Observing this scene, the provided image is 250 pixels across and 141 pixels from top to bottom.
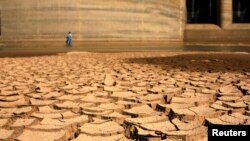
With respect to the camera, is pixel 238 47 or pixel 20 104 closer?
pixel 20 104

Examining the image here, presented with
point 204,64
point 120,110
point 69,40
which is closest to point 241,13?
point 69,40

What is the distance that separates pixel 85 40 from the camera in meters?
15.7

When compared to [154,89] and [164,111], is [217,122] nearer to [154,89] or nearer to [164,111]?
[164,111]

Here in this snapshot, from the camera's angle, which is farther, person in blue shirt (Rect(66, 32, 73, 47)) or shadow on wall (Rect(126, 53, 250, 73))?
person in blue shirt (Rect(66, 32, 73, 47))

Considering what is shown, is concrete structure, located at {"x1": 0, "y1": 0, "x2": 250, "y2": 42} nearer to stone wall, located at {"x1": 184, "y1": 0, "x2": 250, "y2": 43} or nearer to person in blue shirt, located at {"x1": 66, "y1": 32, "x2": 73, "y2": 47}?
person in blue shirt, located at {"x1": 66, "y1": 32, "x2": 73, "y2": 47}

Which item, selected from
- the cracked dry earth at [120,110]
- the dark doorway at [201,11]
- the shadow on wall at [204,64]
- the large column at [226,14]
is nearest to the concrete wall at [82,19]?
the large column at [226,14]

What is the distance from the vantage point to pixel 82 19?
15.9m

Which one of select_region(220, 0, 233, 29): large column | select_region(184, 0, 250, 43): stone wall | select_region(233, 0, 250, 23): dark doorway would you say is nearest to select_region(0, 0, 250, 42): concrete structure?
select_region(184, 0, 250, 43): stone wall

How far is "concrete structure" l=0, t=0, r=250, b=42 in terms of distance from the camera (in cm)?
1577

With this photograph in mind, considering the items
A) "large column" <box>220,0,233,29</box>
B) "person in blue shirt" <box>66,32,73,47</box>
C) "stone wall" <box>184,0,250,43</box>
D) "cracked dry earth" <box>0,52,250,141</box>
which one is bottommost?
"cracked dry earth" <box>0,52,250,141</box>

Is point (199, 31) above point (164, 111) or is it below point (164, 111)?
above

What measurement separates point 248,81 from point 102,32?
11910 millimetres

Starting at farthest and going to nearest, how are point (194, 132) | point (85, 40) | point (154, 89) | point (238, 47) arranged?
point (238, 47) → point (85, 40) → point (154, 89) → point (194, 132)

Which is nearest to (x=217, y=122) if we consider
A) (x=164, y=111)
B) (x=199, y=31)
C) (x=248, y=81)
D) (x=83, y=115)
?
(x=164, y=111)
